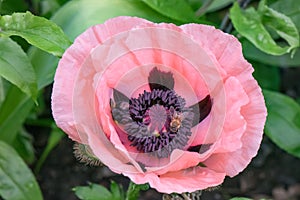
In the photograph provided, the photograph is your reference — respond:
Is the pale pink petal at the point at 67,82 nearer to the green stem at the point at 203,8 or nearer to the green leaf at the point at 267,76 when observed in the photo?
the green stem at the point at 203,8

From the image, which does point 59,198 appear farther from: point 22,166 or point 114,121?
point 114,121

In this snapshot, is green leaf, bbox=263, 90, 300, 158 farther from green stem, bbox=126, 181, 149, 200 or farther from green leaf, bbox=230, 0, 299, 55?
green stem, bbox=126, 181, 149, 200

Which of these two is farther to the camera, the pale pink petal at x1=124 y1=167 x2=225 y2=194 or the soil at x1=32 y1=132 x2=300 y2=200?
the soil at x1=32 y1=132 x2=300 y2=200

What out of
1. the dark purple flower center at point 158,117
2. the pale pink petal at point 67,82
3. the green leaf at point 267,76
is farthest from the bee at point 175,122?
the green leaf at point 267,76

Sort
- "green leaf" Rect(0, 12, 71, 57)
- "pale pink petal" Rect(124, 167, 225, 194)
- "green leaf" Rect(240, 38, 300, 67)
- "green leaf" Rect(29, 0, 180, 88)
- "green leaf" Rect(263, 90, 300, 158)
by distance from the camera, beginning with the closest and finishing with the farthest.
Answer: "pale pink petal" Rect(124, 167, 225, 194), "green leaf" Rect(0, 12, 71, 57), "green leaf" Rect(29, 0, 180, 88), "green leaf" Rect(263, 90, 300, 158), "green leaf" Rect(240, 38, 300, 67)

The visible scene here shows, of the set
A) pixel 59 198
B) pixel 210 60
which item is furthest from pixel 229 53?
pixel 59 198

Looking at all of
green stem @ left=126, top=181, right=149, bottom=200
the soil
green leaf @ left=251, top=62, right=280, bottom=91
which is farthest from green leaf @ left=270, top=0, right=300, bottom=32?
green stem @ left=126, top=181, right=149, bottom=200
